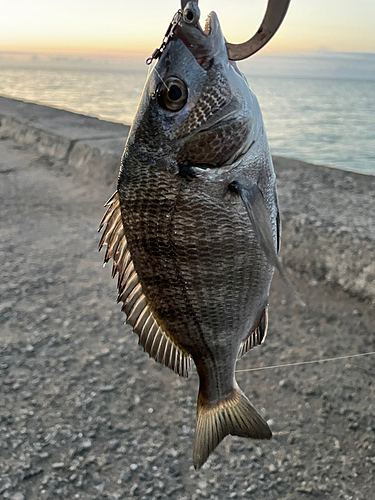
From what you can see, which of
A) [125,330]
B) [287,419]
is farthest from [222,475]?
[125,330]

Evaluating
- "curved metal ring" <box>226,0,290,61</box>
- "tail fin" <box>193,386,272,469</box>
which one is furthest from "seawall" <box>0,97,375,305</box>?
"curved metal ring" <box>226,0,290,61</box>

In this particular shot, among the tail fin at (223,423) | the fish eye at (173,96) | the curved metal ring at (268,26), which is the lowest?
the tail fin at (223,423)

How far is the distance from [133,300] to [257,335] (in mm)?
381

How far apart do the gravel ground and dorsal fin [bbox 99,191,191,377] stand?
2.28ft

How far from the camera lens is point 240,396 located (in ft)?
4.21

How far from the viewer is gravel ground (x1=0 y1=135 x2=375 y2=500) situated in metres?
1.65

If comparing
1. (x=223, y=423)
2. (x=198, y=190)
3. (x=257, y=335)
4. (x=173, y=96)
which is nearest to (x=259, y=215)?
(x=198, y=190)

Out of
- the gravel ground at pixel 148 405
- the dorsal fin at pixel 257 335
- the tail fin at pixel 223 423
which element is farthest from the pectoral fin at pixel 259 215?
the gravel ground at pixel 148 405

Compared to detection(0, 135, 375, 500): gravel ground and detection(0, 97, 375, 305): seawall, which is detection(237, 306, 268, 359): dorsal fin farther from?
detection(0, 97, 375, 305): seawall

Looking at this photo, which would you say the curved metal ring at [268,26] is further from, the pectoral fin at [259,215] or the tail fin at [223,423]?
the tail fin at [223,423]

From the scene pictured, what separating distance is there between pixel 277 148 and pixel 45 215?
22.6 ft

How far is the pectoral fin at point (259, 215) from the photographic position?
96 centimetres

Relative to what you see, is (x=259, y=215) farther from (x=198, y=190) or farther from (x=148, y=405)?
(x=148, y=405)

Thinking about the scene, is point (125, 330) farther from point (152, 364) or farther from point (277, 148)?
point (277, 148)
